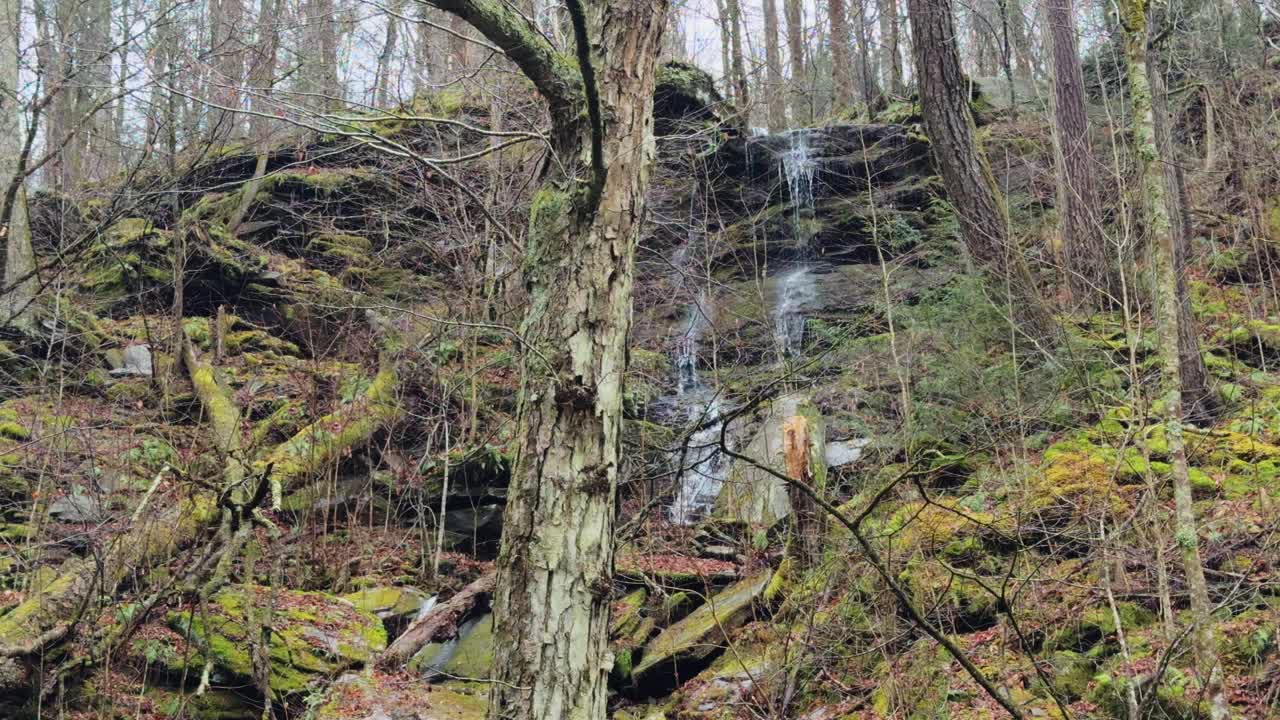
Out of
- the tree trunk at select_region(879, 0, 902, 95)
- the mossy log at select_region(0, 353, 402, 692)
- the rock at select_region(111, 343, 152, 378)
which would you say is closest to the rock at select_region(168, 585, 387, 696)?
the mossy log at select_region(0, 353, 402, 692)

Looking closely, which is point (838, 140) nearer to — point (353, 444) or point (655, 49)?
point (353, 444)

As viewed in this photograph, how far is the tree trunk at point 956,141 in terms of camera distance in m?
7.48

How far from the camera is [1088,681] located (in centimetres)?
410

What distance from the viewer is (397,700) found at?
5.05 metres

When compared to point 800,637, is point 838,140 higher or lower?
higher

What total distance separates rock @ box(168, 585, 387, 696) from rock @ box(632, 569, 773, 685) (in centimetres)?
193

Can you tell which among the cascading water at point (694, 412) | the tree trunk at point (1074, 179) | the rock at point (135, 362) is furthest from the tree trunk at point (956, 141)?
the rock at point (135, 362)

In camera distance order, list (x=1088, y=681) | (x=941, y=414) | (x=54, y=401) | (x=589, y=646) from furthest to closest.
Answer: (x=54, y=401)
(x=941, y=414)
(x=1088, y=681)
(x=589, y=646)

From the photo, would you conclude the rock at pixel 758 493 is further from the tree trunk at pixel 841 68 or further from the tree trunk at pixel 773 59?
the tree trunk at pixel 841 68

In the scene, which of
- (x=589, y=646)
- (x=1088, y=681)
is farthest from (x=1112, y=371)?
(x=589, y=646)

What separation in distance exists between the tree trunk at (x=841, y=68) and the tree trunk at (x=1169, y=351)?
498 inches

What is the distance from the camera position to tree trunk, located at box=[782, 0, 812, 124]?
16656 millimetres

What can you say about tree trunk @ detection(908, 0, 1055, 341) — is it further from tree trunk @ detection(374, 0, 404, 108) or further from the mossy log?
the mossy log

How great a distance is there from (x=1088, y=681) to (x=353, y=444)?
604cm
